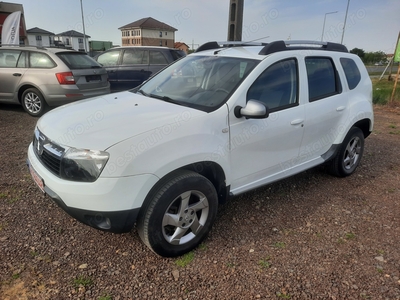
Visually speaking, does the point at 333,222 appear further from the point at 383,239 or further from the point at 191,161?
the point at 191,161

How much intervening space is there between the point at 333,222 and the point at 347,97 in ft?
5.49

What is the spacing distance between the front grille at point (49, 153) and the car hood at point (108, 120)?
6 centimetres

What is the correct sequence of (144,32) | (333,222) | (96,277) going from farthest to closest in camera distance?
1. (144,32)
2. (333,222)
3. (96,277)

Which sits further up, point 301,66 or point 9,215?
point 301,66

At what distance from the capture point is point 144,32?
4841 centimetres

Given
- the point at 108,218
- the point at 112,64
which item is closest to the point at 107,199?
the point at 108,218

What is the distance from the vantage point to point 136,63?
9008 mm

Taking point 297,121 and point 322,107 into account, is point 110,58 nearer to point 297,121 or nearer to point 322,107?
point 322,107

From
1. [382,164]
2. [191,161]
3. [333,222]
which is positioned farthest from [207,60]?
[382,164]

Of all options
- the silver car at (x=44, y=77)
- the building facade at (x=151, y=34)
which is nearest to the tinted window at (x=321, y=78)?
the silver car at (x=44, y=77)

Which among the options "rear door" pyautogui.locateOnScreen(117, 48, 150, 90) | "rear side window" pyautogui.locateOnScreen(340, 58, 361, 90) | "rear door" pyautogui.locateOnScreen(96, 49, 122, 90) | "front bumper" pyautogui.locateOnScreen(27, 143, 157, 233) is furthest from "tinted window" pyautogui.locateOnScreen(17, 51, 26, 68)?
"rear side window" pyautogui.locateOnScreen(340, 58, 361, 90)

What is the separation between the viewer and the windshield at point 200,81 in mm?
2812

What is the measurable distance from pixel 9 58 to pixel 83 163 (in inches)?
259

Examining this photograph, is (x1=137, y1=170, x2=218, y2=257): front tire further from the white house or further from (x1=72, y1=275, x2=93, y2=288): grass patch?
the white house
